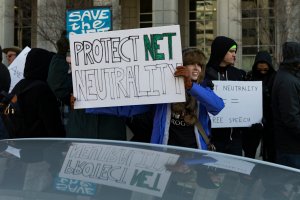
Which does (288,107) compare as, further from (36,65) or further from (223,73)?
(36,65)

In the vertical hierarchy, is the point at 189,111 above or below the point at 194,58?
below

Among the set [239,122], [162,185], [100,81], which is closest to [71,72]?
[100,81]

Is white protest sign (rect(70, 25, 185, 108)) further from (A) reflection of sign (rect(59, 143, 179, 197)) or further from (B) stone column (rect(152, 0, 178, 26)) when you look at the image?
(B) stone column (rect(152, 0, 178, 26))

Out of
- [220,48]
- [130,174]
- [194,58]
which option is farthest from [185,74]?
[130,174]

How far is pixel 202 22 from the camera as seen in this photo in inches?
1264

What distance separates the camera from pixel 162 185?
2010 mm

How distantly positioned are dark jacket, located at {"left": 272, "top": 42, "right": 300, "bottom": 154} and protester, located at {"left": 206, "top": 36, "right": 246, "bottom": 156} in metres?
0.50

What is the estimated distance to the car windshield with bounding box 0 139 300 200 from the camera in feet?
6.10

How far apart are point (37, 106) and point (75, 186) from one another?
3200 millimetres

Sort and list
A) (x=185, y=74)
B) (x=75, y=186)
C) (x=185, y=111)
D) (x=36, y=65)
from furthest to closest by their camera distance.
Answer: (x=36, y=65), (x=185, y=111), (x=185, y=74), (x=75, y=186)

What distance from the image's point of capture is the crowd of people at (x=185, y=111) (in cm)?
405

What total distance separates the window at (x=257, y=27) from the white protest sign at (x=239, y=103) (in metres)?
18.7

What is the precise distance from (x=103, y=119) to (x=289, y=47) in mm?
2065

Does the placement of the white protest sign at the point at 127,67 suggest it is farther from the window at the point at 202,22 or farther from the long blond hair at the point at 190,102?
the window at the point at 202,22
